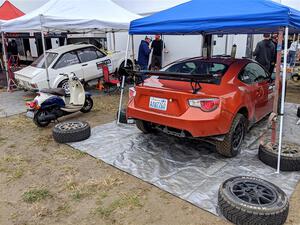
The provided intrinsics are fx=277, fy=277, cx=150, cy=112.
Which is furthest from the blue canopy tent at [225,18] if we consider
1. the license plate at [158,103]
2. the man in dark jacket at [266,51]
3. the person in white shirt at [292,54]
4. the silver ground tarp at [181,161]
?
the person in white shirt at [292,54]

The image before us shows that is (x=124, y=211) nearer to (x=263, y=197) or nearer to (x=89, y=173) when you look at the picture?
(x=89, y=173)

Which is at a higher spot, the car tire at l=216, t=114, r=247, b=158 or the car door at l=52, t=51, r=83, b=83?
the car door at l=52, t=51, r=83, b=83

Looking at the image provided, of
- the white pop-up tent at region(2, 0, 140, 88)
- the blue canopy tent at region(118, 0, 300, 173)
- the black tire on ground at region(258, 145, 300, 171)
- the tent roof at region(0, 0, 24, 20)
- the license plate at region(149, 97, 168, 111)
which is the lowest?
the black tire on ground at region(258, 145, 300, 171)

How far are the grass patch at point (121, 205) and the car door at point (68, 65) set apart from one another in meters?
6.32

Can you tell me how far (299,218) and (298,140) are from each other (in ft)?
7.85

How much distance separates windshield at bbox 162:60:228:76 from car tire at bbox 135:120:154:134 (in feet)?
3.49

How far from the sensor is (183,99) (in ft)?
12.3

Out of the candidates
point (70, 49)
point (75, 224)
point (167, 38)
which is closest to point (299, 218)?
point (75, 224)

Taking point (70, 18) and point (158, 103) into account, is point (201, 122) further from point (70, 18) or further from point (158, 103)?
point (70, 18)

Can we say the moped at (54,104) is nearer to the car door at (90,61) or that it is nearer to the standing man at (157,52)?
the car door at (90,61)

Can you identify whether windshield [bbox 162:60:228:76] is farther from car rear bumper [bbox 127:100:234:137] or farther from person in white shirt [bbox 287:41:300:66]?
person in white shirt [bbox 287:41:300:66]

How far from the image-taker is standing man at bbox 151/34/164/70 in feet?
36.1

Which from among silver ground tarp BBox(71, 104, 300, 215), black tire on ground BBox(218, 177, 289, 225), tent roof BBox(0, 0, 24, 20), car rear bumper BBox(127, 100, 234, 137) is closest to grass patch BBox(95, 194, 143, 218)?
silver ground tarp BBox(71, 104, 300, 215)

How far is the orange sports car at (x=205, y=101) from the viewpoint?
3674 millimetres
